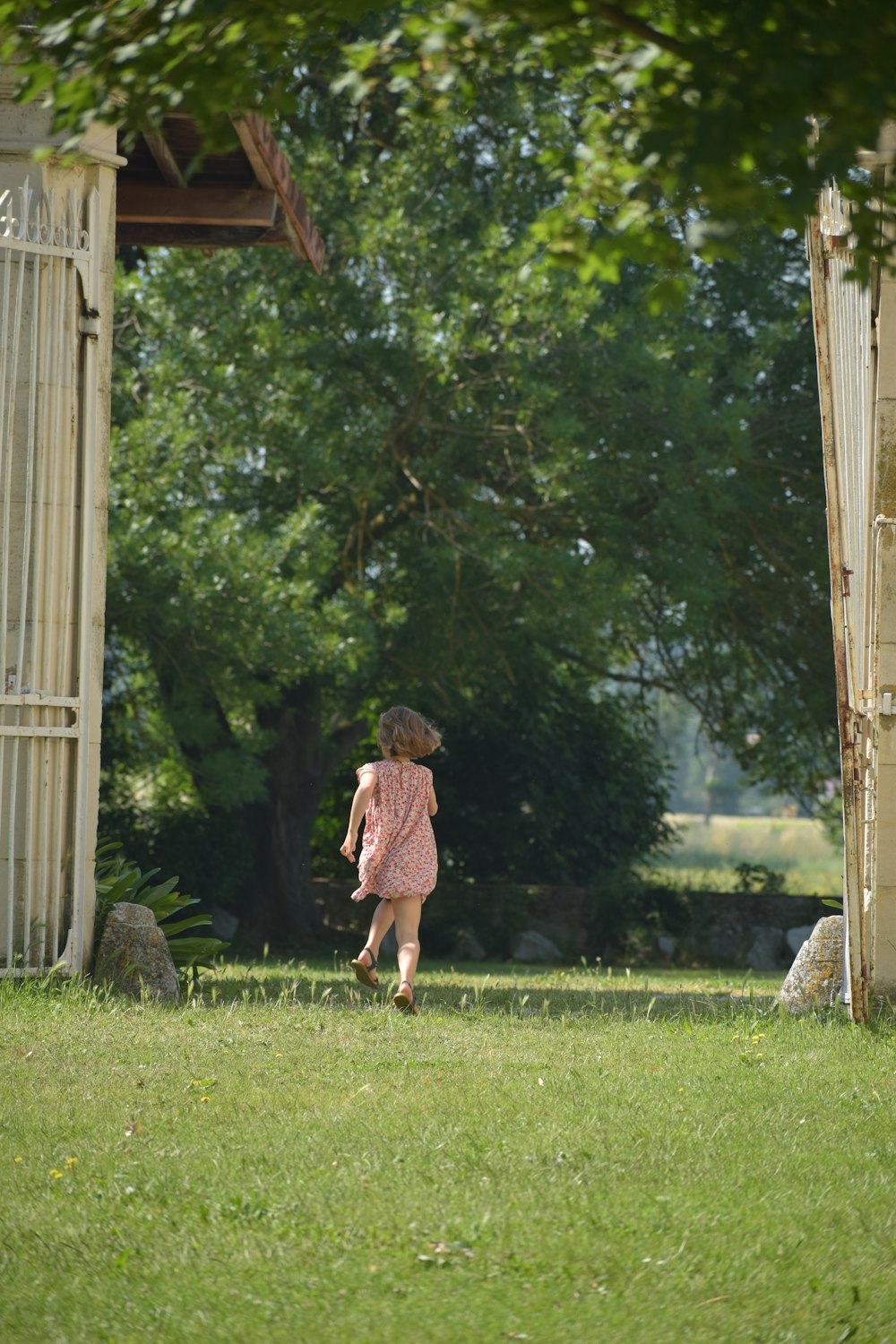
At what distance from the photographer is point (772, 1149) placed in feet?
16.2

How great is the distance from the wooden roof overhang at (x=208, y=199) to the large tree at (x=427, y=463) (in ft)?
9.87

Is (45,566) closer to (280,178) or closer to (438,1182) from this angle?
(280,178)

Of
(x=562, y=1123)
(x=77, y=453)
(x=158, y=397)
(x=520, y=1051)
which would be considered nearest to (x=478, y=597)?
(x=158, y=397)

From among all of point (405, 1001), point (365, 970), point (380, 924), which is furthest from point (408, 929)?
point (405, 1001)

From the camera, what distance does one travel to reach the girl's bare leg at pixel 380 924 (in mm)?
8242

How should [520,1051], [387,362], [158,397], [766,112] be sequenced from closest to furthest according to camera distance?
[766,112]
[520,1051]
[158,397]
[387,362]

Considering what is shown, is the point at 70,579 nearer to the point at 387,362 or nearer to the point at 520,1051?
the point at 520,1051

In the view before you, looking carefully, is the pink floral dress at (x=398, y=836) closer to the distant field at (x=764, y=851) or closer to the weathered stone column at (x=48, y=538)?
the weathered stone column at (x=48, y=538)

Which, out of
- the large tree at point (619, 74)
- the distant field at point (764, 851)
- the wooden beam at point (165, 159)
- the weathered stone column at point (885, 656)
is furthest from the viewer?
the distant field at point (764, 851)

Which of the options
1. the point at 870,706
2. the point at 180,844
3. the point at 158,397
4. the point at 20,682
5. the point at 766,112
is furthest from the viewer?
the point at 180,844

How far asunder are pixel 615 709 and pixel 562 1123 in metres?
14.7

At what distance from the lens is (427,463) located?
15.1m

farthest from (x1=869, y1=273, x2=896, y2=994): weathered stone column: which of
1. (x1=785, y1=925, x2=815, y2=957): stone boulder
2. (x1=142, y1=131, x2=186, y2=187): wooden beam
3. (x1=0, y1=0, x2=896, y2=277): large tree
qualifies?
(x1=785, y1=925, x2=815, y2=957): stone boulder

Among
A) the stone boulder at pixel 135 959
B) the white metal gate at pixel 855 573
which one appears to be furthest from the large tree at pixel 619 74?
the stone boulder at pixel 135 959
